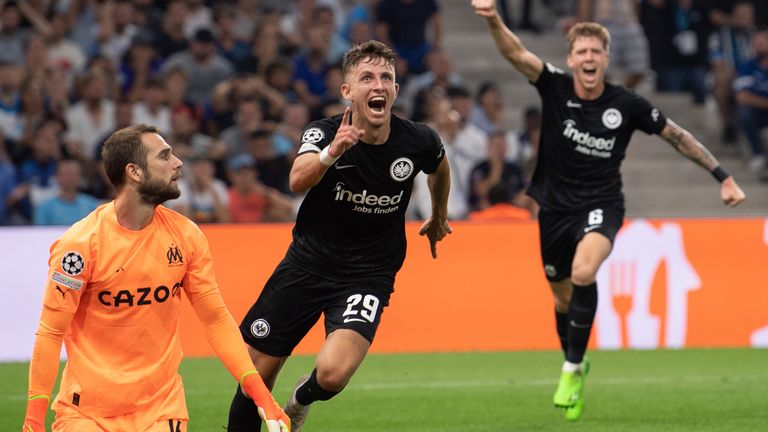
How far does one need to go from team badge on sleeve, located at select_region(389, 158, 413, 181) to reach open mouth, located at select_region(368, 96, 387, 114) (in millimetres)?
344

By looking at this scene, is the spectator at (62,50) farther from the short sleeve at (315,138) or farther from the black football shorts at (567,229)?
the short sleeve at (315,138)

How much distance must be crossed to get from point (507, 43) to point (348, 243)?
8.78ft

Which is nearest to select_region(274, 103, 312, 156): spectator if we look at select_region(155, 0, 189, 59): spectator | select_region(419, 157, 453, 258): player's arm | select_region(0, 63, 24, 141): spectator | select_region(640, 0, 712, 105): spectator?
select_region(155, 0, 189, 59): spectator

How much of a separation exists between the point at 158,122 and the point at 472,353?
17.8ft

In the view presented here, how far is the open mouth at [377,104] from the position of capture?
665 centimetres

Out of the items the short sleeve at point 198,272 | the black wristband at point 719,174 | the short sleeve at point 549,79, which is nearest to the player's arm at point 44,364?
the short sleeve at point 198,272

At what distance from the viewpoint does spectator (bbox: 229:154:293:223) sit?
48.2 ft

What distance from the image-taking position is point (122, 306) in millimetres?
5645

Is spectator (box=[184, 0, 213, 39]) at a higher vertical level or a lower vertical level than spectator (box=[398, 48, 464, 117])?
higher

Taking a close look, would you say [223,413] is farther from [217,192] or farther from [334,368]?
[217,192]

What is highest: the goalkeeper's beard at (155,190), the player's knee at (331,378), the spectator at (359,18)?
the goalkeeper's beard at (155,190)

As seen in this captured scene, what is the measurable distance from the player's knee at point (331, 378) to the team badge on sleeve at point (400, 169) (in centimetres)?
109

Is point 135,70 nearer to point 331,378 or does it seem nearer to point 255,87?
point 255,87

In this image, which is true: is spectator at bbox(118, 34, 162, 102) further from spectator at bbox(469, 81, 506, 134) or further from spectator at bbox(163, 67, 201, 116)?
spectator at bbox(469, 81, 506, 134)
